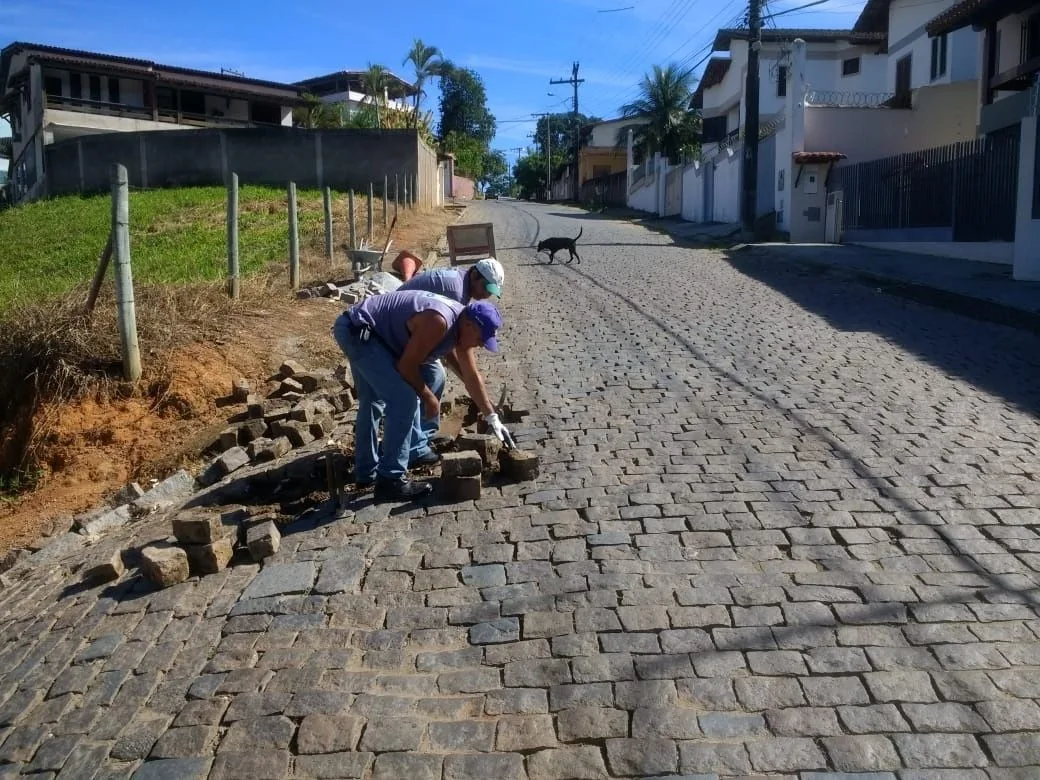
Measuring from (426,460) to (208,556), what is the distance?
1591 mm

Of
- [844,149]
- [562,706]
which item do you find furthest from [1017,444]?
[844,149]

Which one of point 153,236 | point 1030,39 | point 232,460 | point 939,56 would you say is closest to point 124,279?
point 232,460

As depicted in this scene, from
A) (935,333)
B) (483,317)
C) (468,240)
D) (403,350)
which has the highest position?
(468,240)

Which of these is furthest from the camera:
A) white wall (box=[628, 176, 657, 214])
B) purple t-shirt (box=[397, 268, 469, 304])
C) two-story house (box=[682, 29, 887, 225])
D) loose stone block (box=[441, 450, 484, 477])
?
white wall (box=[628, 176, 657, 214])

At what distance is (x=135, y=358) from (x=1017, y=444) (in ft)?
21.3

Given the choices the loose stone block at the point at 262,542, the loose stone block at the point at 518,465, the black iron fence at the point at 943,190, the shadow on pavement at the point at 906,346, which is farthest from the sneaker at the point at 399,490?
the black iron fence at the point at 943,190

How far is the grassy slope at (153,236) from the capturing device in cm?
1352

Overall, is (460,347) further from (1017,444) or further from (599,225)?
(599,225)

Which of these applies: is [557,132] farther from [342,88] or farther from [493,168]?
[342,88]

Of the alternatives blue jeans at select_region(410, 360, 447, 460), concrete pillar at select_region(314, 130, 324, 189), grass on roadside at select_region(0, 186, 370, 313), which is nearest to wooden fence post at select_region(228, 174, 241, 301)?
grass on roadside at select_region(0, 186, 370, 313)

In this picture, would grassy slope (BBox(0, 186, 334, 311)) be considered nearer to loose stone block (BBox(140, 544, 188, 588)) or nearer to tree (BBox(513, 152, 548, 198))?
loose stone block (BBox(140, 544, 188, 588))

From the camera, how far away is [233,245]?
404 inches

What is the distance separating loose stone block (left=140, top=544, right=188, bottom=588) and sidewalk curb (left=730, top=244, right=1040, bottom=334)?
30.4 ft

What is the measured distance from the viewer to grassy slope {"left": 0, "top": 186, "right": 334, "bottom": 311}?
1352cm
